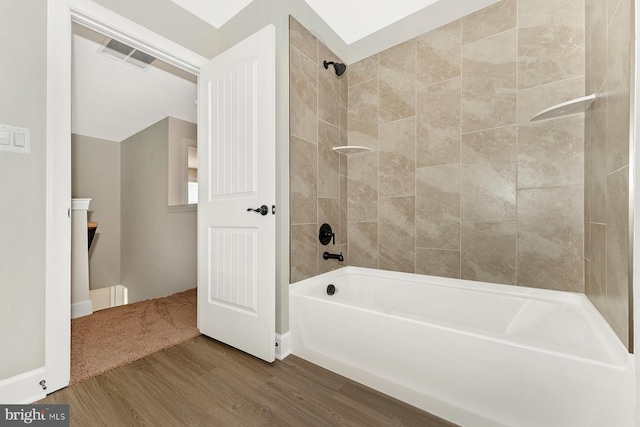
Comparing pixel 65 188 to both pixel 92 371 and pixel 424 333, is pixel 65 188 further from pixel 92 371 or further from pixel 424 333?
pixel 424 333

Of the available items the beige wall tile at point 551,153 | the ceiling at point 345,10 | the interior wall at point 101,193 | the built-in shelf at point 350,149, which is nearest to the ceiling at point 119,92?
the interior wall at point 101,193

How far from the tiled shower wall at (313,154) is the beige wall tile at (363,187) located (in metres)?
0.08

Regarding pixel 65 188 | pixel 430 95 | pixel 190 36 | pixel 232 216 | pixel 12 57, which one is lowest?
pixel 232 216

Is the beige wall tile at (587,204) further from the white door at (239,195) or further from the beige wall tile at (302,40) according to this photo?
the beige wall tile at (302,40)

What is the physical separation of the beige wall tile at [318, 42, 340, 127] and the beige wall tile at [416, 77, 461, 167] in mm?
696

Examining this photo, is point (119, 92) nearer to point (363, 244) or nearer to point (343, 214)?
point (343, 214)

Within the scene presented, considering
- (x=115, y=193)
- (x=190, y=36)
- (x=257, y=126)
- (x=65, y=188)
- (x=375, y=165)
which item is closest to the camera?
(x=65, y=188)

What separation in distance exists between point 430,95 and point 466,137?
0.44m

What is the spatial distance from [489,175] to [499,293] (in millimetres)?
778

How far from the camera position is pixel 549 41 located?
5.16 feet

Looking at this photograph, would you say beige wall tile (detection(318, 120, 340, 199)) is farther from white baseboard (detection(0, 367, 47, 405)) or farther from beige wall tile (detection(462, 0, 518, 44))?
white baseboard (detection(0, 367, 47, 405))

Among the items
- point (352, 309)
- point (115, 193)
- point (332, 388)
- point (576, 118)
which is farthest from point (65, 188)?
point (115, 193)

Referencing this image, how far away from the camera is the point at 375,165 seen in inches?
90.5

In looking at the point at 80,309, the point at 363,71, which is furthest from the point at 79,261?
the point at 363,71
